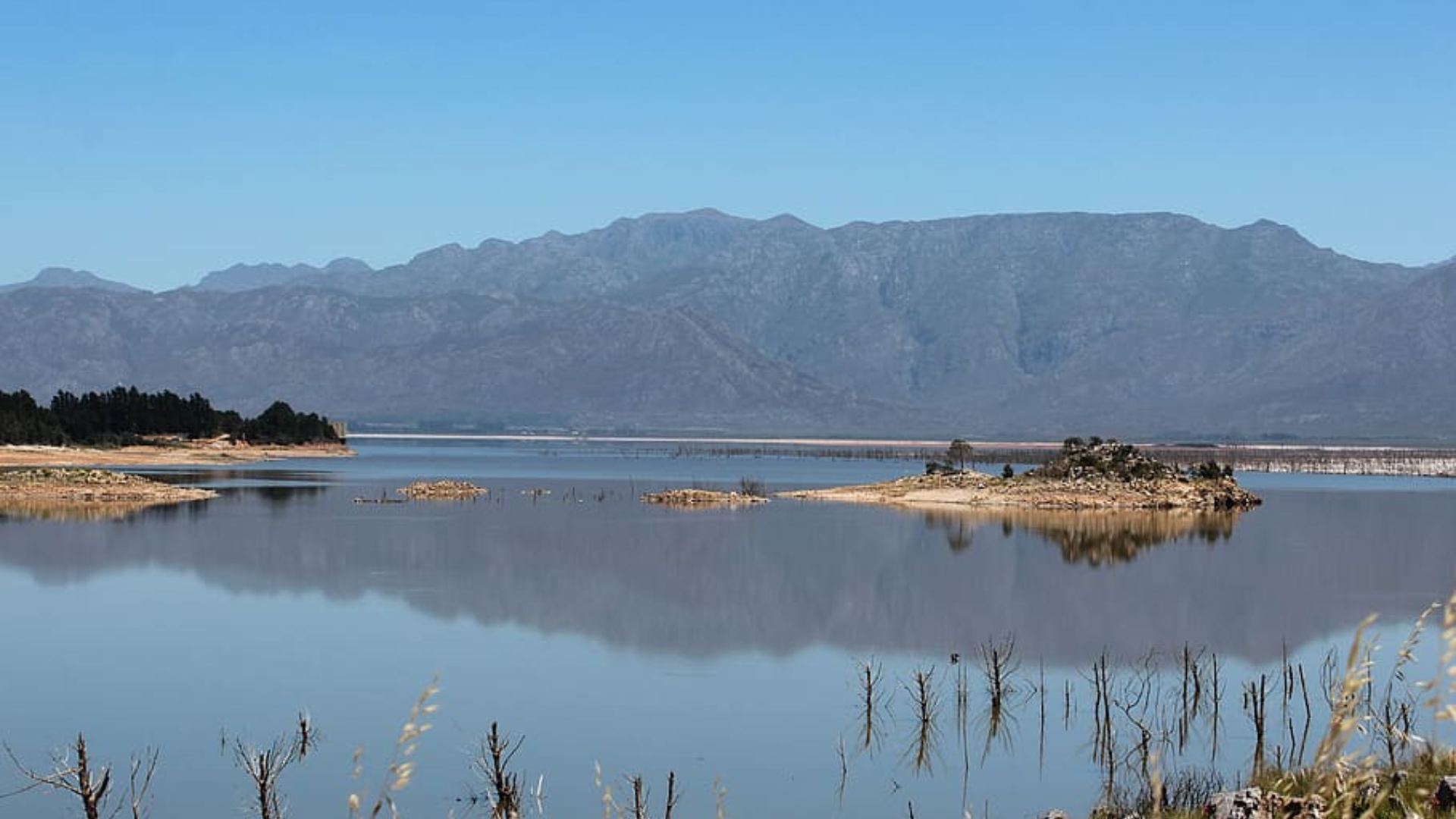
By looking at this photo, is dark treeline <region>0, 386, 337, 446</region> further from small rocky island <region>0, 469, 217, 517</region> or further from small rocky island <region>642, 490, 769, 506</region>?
small rocky island <region>642, 490, 769, 506</region>

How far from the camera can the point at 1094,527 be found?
62.7 m

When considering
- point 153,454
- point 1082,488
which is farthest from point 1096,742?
point 153,454

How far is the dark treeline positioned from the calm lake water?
38.7 metres

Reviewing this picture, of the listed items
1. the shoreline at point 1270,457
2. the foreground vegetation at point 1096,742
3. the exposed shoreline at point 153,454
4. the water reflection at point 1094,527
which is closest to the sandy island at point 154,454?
the exposed shoreline at point 153,454

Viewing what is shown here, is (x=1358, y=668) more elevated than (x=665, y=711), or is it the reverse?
(x=1358, y=668)

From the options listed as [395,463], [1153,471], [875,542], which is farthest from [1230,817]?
[395,463]

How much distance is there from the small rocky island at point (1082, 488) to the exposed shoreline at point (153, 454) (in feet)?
144

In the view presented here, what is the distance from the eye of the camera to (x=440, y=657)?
29.6m

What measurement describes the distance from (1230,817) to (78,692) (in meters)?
19.3

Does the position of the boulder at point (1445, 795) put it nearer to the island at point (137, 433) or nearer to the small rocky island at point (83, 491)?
the small rocky island at point (83, 491)

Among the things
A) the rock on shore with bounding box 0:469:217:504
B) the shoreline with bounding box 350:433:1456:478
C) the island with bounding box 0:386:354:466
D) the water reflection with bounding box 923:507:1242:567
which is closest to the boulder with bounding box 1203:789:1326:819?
the water reflection with bounding box 923:507:1242:567

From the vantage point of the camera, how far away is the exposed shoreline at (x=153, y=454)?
92.6 meters

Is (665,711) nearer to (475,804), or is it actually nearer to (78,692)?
(475,804)

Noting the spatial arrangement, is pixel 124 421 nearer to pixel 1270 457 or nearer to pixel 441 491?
pixel 441 491
